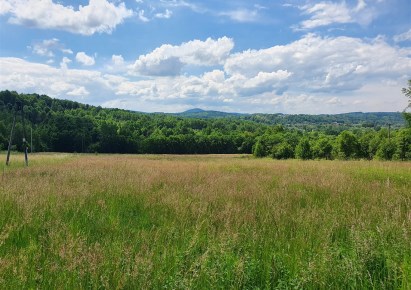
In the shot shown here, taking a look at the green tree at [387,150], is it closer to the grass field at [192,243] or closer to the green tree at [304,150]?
the green tree at [304,150]

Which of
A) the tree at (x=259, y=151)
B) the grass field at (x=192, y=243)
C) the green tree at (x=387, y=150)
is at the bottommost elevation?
the tree at (x=259, y=151)

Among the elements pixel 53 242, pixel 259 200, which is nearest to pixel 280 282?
pixel 53 242

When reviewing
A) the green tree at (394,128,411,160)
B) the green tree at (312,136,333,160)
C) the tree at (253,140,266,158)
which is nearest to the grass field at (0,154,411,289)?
the green tree at (394,128,411,160)

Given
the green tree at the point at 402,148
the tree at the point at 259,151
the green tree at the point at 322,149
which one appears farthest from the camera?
the tree at the point at 259,151

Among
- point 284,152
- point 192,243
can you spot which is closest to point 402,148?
point 284,152

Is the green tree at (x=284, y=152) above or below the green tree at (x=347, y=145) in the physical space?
below

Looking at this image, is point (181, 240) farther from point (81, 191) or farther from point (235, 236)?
point (81, 191)

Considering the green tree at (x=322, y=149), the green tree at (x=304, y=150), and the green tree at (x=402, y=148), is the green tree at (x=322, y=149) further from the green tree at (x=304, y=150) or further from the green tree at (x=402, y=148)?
the green tree at (x=402, y=148)

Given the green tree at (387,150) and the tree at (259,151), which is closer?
the green tree at (387,150)

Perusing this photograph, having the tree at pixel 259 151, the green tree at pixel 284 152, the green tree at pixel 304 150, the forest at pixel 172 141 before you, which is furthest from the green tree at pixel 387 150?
the tree at pixel 259 151

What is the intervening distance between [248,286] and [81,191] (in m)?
5.36

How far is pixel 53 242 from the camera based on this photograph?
4117 millimetres

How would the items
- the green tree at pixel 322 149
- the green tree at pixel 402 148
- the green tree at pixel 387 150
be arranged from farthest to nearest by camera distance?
1. the green tree at pixel 322 149
2. the green tree at pixel 387 150
3. the green tree at pixel 402 148

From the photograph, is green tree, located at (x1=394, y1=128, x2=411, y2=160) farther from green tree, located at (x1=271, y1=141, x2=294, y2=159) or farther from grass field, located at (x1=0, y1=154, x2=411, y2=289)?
grass field, located at (x1=0, y1=154, x2=411, y2=289)
